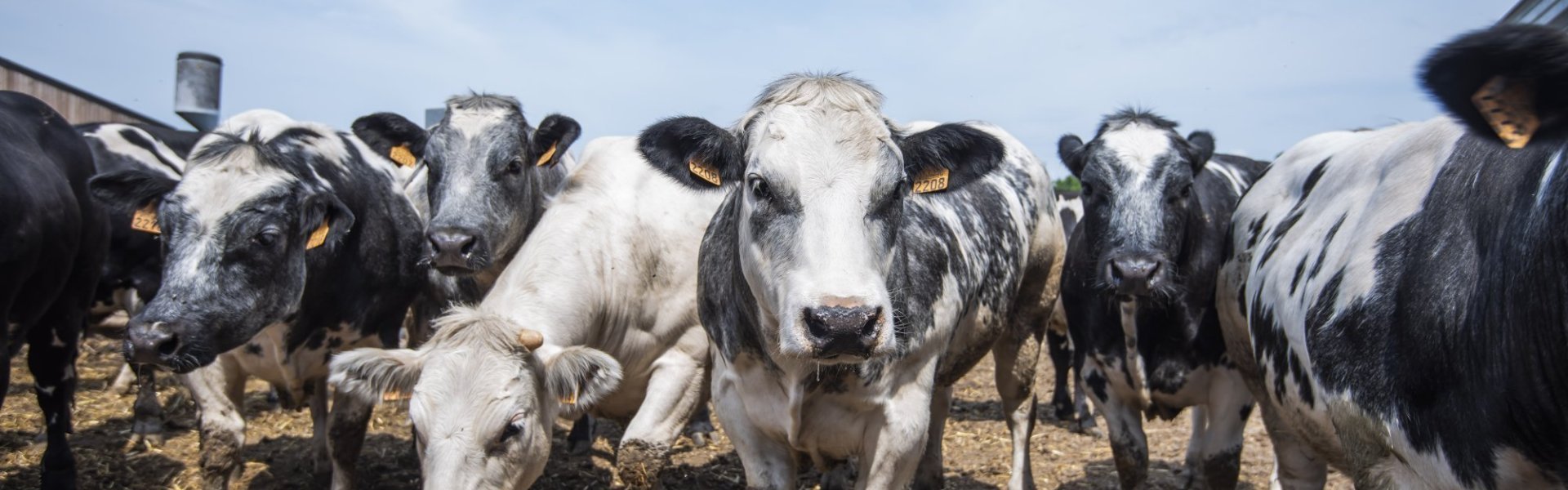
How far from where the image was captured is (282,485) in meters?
6.11

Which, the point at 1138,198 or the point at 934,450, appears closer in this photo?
the point at 1138,198

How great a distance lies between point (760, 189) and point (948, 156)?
34.1 inches

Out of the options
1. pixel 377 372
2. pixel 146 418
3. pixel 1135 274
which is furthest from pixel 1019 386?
pixel 146 418

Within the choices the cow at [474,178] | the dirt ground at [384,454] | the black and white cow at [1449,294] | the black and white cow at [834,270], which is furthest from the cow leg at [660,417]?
the black and white cow at [1449,294]

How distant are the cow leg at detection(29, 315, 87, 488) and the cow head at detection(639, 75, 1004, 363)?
3.50 meters

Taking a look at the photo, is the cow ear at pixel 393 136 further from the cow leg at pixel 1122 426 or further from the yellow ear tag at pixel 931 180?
the cow leg at pixel 1122 426

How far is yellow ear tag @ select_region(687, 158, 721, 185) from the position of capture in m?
4.14

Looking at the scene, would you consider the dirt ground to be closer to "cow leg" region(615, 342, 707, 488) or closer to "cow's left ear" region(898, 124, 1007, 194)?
"cow leg" region(615, 342, 707, 488)

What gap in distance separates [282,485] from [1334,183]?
17.6 feet

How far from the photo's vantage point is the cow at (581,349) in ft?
13.5

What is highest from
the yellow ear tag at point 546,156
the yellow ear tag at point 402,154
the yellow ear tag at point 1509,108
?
the yellow ear tag at point 1509,108

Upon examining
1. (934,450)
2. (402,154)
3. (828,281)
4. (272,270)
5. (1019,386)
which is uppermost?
(828,281)

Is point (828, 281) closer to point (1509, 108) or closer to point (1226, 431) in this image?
point (1509, 108)

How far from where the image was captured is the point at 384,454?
272 inches
